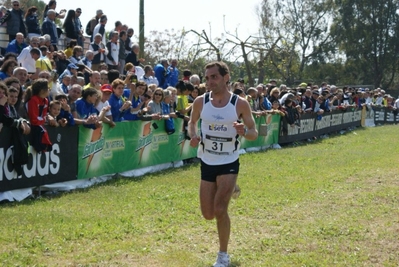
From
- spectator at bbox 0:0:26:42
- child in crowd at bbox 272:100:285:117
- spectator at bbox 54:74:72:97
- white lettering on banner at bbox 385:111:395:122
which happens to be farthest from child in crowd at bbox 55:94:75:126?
white lettering on banner at bbox 385:111:395:122

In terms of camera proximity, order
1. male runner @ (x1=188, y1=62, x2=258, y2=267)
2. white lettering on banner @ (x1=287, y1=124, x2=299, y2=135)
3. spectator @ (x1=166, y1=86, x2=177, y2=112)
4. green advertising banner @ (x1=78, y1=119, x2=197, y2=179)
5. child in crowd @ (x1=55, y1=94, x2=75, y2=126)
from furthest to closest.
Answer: white lettering on banner @ (x1=287, y1=124, x2=299, y2=135) < spectator @ (x1=166, y1=86, x2=177, y2=112) < green advertising banner @ (x1=78, y1=119, x2=197, y2=179) < child in crowd @ (x1=55, y1=94, x2=75, y2=126) < male runner @ (x1=188, y1=62, x2=258, y2=267)

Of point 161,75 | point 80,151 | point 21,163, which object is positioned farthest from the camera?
point 161,75

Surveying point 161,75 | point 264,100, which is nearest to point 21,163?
point 161,75

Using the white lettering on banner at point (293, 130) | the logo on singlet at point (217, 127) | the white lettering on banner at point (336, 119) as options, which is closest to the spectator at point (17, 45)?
the logo on singlet at point (217, 127)

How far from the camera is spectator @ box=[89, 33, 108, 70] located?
18.4 m

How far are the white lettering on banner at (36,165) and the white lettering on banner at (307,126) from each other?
14746 mm

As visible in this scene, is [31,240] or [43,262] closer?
[43,262]

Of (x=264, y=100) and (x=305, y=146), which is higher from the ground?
(x=264, y=100)

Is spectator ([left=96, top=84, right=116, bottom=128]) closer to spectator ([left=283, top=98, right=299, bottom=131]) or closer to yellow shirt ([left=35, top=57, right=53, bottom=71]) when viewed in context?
yellow shirt ([left=35, top=57, right=53, bottom=71])

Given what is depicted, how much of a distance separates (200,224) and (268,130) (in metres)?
13.0

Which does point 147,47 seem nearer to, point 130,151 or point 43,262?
point 130,151

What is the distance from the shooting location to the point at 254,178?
14.6 m

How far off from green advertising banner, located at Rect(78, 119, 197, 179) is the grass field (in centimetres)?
52

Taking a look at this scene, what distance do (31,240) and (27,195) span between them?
3.13 m
